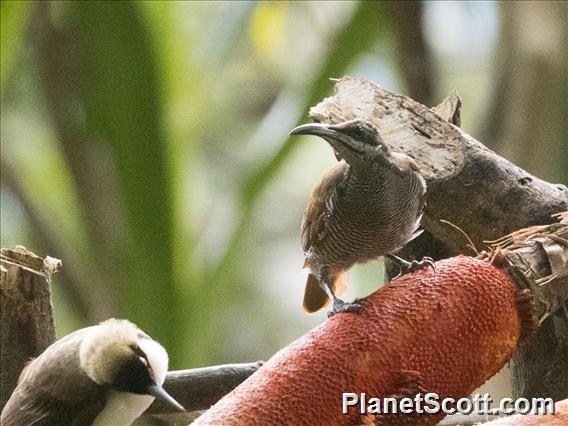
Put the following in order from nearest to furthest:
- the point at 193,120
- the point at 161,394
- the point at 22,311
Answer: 1. the point at 161,394
2. the point at 22,311
3. the point at 193,120

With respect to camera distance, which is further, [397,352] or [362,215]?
[362,215]

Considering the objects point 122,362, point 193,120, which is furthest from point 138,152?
point 122,362

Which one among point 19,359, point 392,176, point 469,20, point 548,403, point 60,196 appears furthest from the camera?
point 469,20

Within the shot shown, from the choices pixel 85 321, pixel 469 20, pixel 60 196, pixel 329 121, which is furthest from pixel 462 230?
pixel 469 20

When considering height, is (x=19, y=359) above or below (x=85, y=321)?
above

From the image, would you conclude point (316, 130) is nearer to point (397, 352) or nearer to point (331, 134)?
point (331, 134)

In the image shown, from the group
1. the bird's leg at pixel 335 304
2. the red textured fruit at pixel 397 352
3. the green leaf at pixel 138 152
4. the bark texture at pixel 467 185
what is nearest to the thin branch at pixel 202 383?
the bird's leg at pixel 335 304

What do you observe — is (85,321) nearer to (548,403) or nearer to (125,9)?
(125,9)
